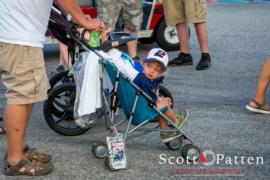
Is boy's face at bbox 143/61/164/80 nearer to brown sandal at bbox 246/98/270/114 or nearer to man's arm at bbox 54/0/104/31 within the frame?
man's arm at bbox 54/0/104/31

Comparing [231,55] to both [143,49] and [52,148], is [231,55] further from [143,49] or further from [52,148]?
[52,148]

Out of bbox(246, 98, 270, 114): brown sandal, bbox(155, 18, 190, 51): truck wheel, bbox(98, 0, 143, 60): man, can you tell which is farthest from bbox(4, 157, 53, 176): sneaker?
bbox(155, 18, 190, 51): truck wheel

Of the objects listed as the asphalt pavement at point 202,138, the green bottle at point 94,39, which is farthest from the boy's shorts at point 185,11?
the green bottle at point 94,39

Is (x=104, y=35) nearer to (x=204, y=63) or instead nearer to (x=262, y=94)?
(x=262, y=94)

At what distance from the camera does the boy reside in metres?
4.59

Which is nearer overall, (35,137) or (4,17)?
(4,17)

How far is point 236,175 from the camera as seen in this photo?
4.38m

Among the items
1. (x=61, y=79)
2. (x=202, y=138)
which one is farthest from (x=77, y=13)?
(x=202, y=138)

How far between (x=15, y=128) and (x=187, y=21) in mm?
3989

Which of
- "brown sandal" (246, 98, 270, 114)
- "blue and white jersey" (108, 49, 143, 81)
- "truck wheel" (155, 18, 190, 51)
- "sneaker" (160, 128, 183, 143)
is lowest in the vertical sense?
"truck wheel" (155, 18, 190, 51)

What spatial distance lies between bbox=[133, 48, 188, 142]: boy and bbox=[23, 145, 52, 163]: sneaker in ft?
2.84

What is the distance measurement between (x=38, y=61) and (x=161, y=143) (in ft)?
4.37

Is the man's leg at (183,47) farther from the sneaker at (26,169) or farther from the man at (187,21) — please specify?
the sneaker at (26,169)

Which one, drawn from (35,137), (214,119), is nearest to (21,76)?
(35,137)
